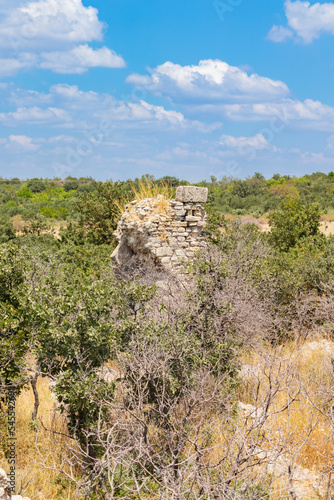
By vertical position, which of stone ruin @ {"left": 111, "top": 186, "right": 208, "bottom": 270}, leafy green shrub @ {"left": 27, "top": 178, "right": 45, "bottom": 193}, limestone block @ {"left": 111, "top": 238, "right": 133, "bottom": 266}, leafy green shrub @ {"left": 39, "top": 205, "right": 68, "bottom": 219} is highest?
leafy green shrub @ {"left": 27, "top": 178, "right": 45, "bottom": 193}

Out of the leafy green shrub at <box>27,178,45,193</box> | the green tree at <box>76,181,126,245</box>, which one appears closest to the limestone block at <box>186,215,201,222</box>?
the green tree at <box>76,181,126,245</box>

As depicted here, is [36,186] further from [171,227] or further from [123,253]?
[171,227]

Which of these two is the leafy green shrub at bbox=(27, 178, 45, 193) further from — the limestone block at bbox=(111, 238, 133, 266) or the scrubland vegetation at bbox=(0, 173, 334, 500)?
the scrubland vegetation at bbox=(0, 173, 334, 500)

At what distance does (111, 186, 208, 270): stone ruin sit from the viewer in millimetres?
9641

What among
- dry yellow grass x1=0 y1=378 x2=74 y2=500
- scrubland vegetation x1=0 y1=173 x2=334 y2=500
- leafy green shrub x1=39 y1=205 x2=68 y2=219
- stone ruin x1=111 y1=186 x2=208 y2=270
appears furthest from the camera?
leafy green shrub x1=39 y1=205 x2=68 y2=219

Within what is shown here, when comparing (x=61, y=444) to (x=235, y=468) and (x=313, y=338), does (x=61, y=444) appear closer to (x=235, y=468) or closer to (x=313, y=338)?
(x=235, y=468)

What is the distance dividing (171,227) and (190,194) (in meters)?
0.92

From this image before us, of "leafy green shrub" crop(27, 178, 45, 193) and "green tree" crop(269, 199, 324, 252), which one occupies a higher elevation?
"leafy green shrub" crop(27, 178, 45, 193)

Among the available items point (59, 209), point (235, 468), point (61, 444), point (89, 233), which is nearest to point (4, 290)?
point (61, 444)

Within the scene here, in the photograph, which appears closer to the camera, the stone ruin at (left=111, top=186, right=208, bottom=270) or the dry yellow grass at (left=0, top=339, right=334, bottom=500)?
the dry yellow grass at (left=0, top=339, right=334, bottom=500)

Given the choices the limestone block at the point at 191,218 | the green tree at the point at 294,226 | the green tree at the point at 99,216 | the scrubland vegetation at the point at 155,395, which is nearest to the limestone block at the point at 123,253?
the limestone block at the point at 191,218

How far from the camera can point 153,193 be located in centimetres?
1090

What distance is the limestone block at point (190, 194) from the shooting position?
9.74m

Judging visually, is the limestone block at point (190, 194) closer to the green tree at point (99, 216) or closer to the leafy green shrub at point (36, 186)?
the green tree at point (99, 216)
